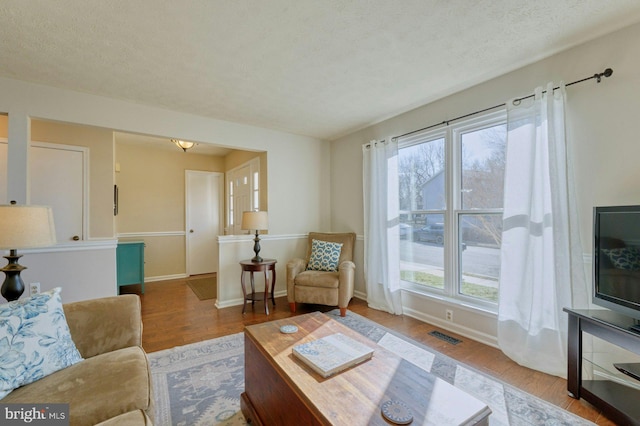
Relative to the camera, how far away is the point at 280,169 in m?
4.27

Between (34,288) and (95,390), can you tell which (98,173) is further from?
(95,390)

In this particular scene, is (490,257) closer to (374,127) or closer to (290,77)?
(374,127)

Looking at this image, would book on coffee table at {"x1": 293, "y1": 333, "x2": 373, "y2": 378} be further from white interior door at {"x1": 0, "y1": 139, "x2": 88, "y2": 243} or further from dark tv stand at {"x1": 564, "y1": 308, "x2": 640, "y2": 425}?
white interior door at {"x1": 0, "y1": 139, "x2": 88, "y2": 243}

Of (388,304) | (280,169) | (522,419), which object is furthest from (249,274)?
(522,419)

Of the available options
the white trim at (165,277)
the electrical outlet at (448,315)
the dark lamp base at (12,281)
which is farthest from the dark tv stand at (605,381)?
the white trim at (165,277)

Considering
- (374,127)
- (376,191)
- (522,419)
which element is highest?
(374,127)

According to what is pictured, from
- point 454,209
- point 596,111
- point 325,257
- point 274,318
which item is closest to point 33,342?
point 274,318

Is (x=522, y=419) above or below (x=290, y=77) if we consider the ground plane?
below

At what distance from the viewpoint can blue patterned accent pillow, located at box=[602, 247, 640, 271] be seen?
5.38 ft

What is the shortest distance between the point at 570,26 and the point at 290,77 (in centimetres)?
209

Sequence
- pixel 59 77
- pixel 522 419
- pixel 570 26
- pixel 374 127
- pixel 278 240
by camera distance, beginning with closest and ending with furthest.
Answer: pixel 522 419 < pixel 570 26 < pixel 59 77 < pixel 374 127 < pixel 278 240

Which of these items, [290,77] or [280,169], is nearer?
[290,77]

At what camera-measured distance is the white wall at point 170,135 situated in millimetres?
2639

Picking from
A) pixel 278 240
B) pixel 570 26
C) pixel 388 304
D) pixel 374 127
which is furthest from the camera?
pixel 278 240
